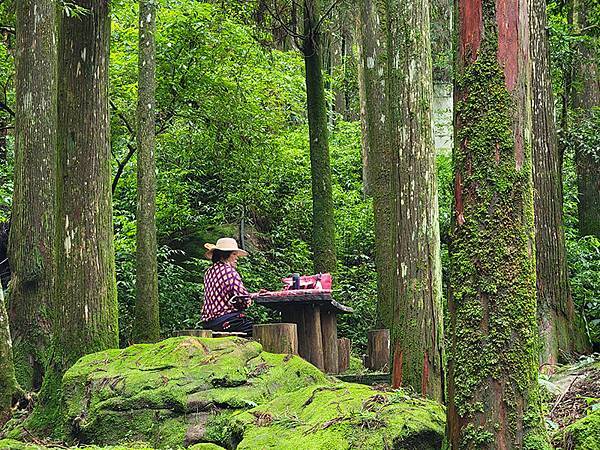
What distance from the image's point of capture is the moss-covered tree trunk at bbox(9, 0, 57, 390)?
11.9 meters

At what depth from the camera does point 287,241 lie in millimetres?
21203

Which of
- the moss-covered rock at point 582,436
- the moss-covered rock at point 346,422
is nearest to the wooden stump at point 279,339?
the moss-covered rock at point 346,422

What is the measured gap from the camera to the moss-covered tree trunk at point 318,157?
53.0 feet

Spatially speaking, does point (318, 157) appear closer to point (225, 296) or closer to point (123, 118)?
point (123, 118)

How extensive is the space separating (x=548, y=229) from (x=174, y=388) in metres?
5.40

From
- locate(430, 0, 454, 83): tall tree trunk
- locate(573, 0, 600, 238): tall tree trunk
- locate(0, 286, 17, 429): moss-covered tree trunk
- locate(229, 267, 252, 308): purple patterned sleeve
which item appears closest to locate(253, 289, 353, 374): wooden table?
locate(229, 267, 252, 308): purple patterned sleeve

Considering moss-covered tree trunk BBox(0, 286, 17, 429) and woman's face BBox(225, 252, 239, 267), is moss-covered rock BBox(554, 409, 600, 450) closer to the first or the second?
moss-covered tree trunk BBox(0, 286, 17, 429)

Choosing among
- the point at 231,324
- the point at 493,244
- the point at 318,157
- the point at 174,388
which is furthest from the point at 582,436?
the point at 318,157

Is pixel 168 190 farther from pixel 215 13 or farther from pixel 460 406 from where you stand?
pixel 460 406

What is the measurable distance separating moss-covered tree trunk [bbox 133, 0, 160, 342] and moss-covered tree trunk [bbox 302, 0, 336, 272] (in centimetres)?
365

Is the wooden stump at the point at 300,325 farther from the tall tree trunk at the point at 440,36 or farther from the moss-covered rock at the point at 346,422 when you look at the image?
the tall tree trunk at the point at 440,36

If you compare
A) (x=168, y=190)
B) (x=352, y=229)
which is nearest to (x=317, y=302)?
(x=168, y=190)

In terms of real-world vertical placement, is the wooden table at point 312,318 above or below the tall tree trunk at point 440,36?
below

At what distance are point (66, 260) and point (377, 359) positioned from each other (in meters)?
5.23
